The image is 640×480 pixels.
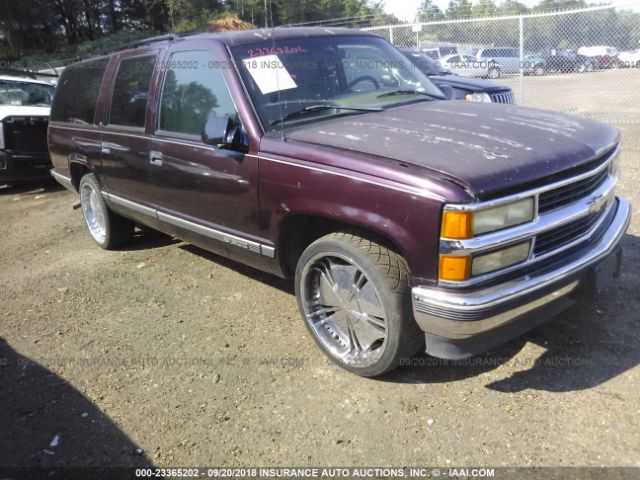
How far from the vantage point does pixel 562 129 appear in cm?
310

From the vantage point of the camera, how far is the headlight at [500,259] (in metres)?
2.46

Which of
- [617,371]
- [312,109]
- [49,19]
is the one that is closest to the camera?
[617,371]

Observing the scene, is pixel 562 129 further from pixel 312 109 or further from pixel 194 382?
pixel 194 382

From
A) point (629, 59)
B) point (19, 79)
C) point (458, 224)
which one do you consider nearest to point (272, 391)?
point (458, 224)

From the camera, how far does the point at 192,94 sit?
150 inches

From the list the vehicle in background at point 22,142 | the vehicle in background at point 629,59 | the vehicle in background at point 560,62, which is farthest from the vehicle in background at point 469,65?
the vehicle in background at point 22,142

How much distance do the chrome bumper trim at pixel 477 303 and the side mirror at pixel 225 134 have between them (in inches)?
56.4

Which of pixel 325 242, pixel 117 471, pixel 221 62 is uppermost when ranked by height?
pixel 221 62

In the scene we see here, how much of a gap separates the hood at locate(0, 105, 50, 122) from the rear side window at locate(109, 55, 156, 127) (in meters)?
4.19

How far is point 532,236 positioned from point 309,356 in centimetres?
154

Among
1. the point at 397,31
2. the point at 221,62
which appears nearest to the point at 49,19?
the point at 397,31

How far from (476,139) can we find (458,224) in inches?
26.5

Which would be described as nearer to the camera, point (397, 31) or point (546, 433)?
point (546, 433)

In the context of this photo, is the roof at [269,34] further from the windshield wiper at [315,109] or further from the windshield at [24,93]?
the windshield at [24,93]
